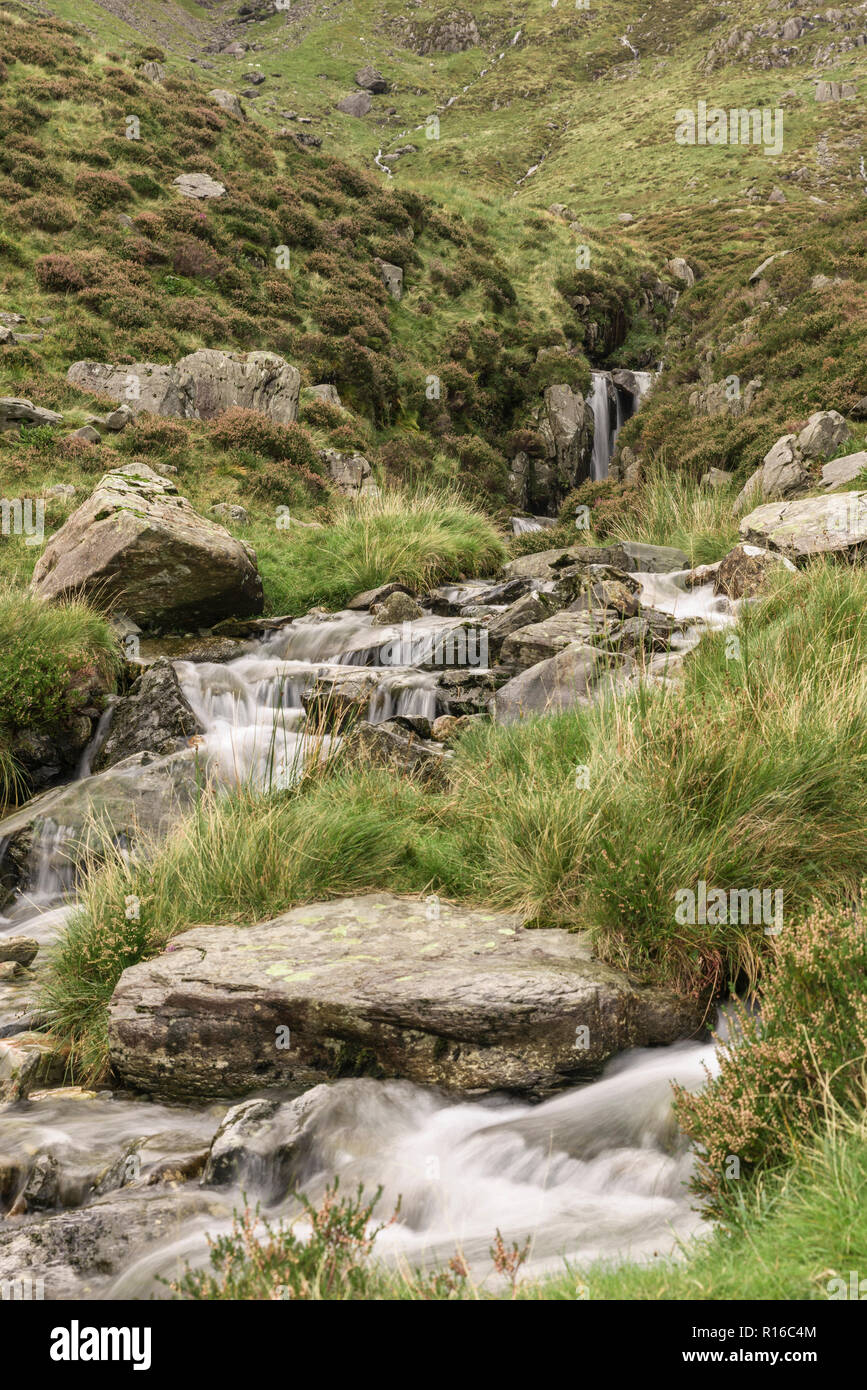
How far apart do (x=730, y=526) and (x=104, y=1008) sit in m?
13.1

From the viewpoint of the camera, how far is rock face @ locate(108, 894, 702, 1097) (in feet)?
14.8

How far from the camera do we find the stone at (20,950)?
271 inches

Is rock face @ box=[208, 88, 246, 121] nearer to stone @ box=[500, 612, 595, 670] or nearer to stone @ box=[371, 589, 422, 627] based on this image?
stone @ box=[371, 589, 422, 627]

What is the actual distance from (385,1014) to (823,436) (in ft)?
50.2

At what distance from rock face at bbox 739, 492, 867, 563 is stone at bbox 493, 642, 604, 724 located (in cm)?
361

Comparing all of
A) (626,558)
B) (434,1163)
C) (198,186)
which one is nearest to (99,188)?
(198,186)

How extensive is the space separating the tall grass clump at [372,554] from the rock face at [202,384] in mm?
5528

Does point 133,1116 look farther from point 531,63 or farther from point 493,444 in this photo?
point 531,63

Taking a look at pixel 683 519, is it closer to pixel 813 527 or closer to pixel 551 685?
pixel 813 527

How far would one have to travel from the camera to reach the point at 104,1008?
5387 mm

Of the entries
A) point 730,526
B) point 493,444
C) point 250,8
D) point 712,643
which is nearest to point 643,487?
point 730,526

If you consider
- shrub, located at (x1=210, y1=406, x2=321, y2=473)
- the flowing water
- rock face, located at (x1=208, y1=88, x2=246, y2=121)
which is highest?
rock face, located at (x1=208, y1=88, x2=246, y2=121)

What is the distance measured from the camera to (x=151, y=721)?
10.6m

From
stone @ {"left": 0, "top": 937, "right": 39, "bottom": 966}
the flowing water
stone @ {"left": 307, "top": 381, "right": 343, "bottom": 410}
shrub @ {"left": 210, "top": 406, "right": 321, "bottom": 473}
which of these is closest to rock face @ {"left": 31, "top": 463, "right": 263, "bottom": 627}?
shrub @ {"left": 210, "top": 406, "right": 321, "bottom": 473}
